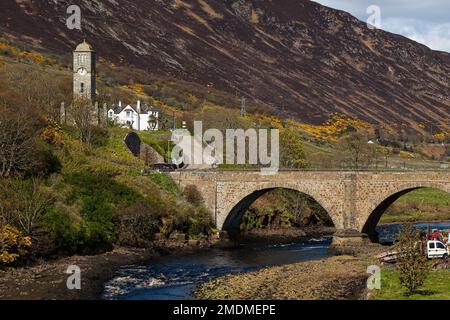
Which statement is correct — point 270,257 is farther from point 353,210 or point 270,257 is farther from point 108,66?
point 108,66

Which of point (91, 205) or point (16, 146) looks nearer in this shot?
point (16, 146)

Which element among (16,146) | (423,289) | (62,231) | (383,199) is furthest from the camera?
(383,199)

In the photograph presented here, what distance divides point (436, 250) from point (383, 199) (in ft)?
58.8

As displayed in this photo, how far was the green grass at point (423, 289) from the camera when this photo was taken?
45844mm

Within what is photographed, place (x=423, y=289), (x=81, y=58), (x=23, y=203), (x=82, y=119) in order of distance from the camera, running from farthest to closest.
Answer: (x=81, y=58) → (x=82, y=119) → (x=23, y=203) → (x=423, y=289)

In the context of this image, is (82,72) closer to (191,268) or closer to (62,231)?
(62,231)

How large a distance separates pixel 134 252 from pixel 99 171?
47.9 feet

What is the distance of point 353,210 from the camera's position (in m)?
80.8

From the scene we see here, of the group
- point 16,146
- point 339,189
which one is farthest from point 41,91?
point 339,189

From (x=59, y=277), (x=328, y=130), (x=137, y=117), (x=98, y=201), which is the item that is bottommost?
(x=59, y=277)

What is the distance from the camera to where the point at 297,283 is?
189 ft
